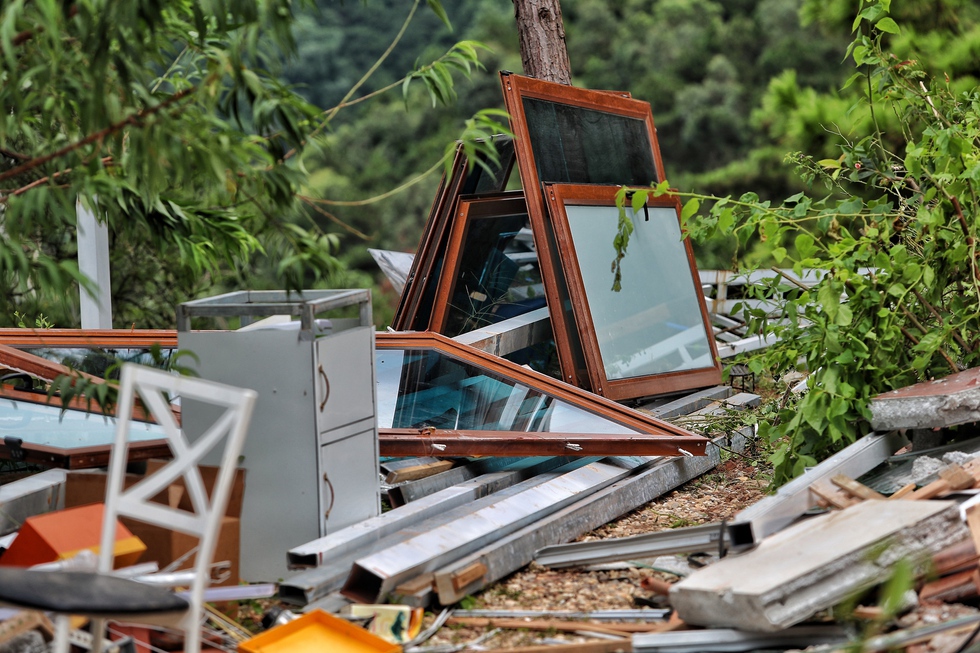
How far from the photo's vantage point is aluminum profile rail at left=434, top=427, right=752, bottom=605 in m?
2.75

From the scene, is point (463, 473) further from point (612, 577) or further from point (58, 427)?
point (58, 427)

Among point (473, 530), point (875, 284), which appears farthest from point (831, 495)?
point (473, 530)

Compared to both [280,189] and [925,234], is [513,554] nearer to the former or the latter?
[280,189]

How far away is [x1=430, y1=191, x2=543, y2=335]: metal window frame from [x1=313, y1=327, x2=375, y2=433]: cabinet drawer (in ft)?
6.37

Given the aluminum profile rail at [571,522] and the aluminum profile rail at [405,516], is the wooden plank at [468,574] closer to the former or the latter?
the aluminum profile rail at [571,522]

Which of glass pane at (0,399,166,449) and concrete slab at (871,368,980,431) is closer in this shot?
concrete slab at (871,368,980,431)

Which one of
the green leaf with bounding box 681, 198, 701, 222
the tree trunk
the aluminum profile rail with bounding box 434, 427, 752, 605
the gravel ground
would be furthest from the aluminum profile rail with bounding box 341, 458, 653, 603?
the tree trunk

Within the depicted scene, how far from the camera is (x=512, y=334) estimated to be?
487 centimetres

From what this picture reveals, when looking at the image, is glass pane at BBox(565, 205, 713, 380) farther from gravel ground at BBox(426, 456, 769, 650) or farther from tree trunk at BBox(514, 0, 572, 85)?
tree trunk at BBox(514, 0, 572, 85)

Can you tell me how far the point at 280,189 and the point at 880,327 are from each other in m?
2.17

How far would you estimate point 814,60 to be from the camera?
81.8 ft

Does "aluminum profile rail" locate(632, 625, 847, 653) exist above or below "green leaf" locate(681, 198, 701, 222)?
below

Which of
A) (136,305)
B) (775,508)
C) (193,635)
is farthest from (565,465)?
(136,305)

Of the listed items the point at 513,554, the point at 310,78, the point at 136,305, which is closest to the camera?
the point at 513,554
